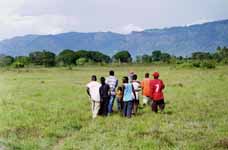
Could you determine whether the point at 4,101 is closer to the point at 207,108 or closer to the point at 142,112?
the point at 142,112

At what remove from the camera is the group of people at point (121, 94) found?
58.6ft

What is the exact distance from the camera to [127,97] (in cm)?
1786

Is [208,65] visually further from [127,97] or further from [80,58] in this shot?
[127,97]

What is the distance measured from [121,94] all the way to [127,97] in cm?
58

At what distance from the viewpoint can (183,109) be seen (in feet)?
67.2

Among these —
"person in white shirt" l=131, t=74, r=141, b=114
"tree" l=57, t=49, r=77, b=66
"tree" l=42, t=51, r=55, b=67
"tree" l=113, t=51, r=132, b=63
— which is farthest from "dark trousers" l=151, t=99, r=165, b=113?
"tree" l=113, t=51, r=132, b=63

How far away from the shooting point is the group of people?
58.6 ft

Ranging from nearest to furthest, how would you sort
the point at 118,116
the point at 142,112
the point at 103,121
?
the point at 103,121 < the point at 118,116 < the point at 142,112

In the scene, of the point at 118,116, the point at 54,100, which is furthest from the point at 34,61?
the point at 118,116

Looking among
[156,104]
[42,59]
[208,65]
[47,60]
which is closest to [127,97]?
[156,104]

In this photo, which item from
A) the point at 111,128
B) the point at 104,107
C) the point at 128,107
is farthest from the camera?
the point at 104,107

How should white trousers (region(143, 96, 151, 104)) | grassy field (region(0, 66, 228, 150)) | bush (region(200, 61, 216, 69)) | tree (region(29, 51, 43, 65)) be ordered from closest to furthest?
grassy field (region(0, 66, 228, 150)) → white trousers (region(143, 96, 151, 104)) → bush (region(200, 61, 216, 69)) → tree (region(29, 51, 43, 65))

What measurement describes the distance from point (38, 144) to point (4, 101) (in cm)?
1220

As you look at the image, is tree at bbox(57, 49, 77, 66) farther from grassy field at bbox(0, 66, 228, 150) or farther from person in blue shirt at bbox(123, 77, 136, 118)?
person in blue shirt at bbox(123, 77, 136, 118)
